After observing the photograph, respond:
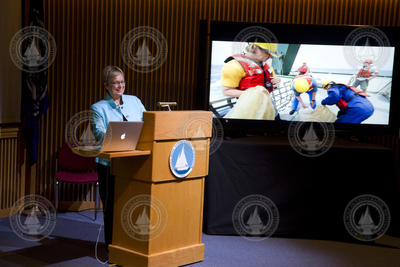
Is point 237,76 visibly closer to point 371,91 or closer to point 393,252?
point 371,91

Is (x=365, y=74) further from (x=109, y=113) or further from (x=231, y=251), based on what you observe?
(x=109, y=113)

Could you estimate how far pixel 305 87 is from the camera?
575cm

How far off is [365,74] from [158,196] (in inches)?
118

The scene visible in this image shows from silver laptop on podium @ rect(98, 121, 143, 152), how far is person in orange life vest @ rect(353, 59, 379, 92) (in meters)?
2.97

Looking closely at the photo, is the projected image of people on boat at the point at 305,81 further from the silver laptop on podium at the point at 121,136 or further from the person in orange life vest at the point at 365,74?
the silver laptop on podium at the point at 121,136

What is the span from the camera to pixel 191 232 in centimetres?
436

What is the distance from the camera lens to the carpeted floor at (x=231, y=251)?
175 inches

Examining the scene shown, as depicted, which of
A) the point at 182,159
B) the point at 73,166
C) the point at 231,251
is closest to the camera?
the point at 182,159

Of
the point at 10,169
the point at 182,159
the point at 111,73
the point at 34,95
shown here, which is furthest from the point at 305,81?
the point at 10,169

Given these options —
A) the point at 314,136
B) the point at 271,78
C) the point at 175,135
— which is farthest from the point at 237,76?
the point at 175,135

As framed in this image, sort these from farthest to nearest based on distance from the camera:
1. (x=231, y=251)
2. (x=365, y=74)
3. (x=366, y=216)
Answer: (x=365, y=74), (x=366, y=216), (x=231, y=251)

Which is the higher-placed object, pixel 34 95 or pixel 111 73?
pixel 111 73

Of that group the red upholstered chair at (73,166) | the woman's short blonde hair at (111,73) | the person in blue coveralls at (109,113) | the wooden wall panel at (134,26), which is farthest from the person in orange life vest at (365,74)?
the red upholstered chair at (73,166)

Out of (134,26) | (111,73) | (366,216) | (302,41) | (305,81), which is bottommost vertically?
(366,216)
